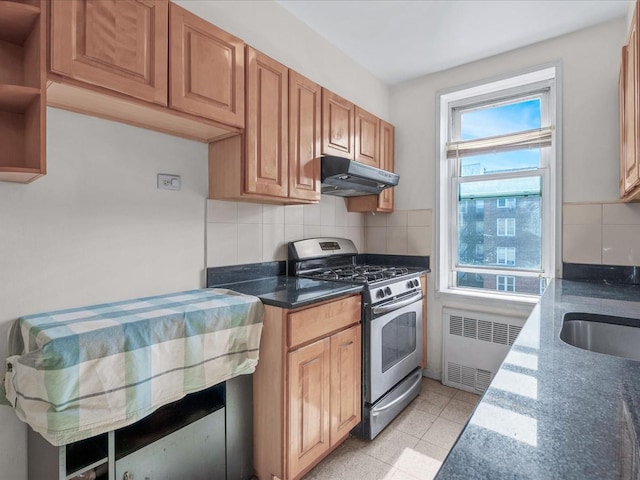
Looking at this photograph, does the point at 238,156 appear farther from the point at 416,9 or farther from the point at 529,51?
the point at 529,51

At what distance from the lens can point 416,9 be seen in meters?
2.08

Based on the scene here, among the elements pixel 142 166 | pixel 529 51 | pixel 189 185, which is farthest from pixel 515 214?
pixel 142 166

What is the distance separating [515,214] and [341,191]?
4.58ft

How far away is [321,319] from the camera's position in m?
1.68

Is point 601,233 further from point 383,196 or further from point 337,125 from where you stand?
point 337,125

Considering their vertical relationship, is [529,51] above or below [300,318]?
above

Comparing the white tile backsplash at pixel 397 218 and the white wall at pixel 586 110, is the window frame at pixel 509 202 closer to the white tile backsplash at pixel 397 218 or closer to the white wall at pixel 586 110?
the white wall at pixel 586 110

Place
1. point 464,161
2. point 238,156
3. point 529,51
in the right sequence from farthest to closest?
point 464,161 → point 529,51 → point 238,156

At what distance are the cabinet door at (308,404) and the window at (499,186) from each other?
59.8 inches

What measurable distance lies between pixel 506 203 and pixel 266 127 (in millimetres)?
2026

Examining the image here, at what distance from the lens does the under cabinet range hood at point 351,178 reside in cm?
208

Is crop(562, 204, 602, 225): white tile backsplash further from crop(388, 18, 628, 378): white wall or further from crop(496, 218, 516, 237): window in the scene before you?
crop(496, 218, 516, 237): window

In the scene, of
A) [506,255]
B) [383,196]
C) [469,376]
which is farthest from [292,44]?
[469,376]

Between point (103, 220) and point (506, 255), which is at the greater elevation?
point (103, 220)
